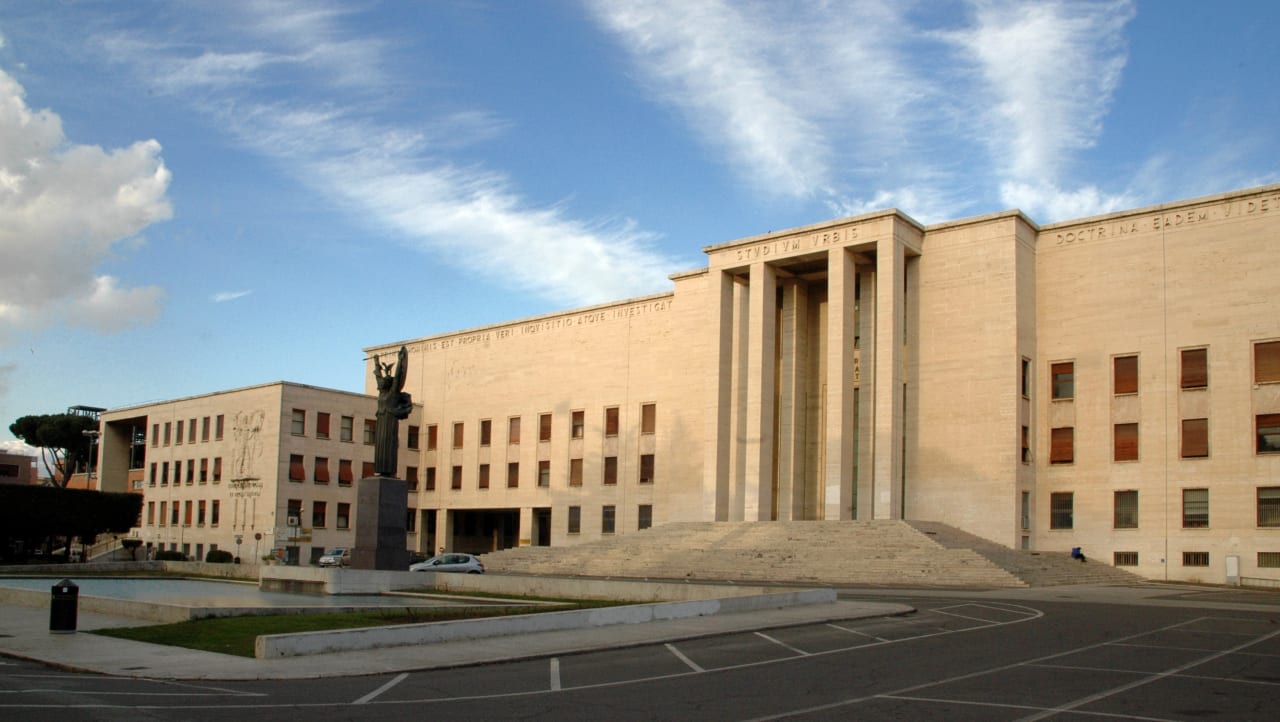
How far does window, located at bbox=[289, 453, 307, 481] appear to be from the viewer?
6825 centimetres

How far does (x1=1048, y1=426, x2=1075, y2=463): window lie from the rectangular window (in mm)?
5203

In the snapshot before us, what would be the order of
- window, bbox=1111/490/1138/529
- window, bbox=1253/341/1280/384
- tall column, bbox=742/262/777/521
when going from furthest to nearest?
1. tall column, bbox=742/262/777/521
2. window, bbox=1111/490/1138/529
3. window, bbox=1253/341/1280/384

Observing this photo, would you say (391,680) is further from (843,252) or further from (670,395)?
(670,395)

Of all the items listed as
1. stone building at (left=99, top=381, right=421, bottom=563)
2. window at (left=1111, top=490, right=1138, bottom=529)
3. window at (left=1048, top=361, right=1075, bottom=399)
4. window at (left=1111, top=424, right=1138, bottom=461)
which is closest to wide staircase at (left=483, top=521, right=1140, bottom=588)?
window at (left=1111, top=490, right=1138, bottom=529)

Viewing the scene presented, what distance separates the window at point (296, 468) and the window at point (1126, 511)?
152 feet

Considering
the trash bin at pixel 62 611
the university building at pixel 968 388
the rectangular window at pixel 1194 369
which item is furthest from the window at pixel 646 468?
the trash bin at pixel 62 611

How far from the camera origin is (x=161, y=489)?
7725 cm

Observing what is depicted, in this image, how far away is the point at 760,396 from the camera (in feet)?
182

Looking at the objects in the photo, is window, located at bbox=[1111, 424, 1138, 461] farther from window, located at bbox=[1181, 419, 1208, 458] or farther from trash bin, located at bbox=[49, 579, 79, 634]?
trash bin, located at bbox=[49, 579, 79, 634]

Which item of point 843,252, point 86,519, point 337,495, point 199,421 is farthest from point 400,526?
point 199,421

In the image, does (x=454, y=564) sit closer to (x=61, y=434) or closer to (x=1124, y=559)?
(x=1124, y=559)

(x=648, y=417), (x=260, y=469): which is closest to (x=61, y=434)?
(x=260, y=469)

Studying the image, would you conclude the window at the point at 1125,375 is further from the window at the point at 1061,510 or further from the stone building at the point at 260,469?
the stone building at the point at 260,469

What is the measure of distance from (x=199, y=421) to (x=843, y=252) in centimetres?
4613
